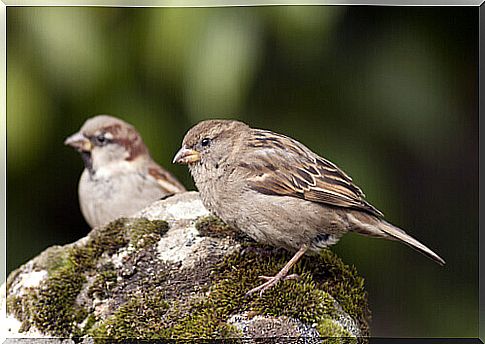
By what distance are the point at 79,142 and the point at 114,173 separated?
0.22m

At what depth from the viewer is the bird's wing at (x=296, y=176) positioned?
249cm

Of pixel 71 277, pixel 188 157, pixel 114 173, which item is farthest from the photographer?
pixel 114 173

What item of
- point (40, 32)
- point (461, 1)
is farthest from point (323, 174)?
point (40, 32)

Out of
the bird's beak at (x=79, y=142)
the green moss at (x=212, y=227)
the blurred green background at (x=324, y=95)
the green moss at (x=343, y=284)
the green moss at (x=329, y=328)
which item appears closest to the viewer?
the green moss at (x=329, y=328)

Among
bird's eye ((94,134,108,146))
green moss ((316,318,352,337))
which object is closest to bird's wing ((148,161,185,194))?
bird's eye ((94,134,108,146))

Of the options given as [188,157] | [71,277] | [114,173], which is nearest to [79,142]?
[114,173]

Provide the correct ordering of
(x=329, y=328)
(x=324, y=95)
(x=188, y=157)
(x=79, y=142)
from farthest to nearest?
(x=79, y=142), (x=324, y=95), (x=188, y=157), (x=329, y=328)

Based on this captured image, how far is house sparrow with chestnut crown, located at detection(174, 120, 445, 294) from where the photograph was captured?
2.47 meters

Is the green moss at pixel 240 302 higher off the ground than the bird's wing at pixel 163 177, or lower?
lower

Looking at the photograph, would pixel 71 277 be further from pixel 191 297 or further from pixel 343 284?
pixel 343 284

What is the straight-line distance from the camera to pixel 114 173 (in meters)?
3.36

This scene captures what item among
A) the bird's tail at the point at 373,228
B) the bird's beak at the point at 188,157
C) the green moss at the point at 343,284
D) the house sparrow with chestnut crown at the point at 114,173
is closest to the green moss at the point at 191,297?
the green moss at the point at 343,284

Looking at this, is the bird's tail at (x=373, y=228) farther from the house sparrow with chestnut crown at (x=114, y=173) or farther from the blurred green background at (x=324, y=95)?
the house sparrow with chestnut crown at (x=114, y=173)

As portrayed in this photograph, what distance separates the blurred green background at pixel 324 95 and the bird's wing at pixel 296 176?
51 centimetres
